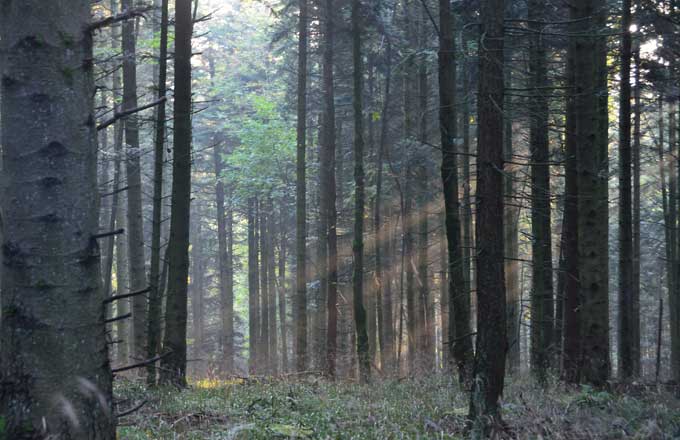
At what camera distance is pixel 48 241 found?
2883mm

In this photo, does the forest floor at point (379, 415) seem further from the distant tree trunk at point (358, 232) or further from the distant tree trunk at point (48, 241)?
the distant tree trunk at point (358, 232)

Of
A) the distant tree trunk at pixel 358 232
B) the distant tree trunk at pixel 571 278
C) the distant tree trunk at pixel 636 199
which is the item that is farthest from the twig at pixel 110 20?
the distant tree trunk at pixel 636 199

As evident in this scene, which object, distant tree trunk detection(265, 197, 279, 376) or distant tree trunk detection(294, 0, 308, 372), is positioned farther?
distant tree trunk detection(265, 197, 279, 376)

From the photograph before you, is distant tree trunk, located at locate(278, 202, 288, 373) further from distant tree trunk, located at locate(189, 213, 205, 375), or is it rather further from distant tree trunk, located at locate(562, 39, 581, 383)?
distant tree trunk, located at locate(562, 39, 581, 383)

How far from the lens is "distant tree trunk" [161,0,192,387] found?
36.3 feet

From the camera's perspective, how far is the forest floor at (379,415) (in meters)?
5.78

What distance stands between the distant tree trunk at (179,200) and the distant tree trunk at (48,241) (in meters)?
8.19

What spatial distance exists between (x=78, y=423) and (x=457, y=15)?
1488 cm

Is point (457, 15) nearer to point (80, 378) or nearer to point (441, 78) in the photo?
point (441, 78)

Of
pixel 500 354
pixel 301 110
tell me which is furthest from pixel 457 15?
pixel 500 354

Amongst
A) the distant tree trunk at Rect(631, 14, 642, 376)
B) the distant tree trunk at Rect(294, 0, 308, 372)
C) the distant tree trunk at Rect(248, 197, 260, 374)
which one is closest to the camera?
the distant tree trunk at Rect(631, 14, 642, 376)

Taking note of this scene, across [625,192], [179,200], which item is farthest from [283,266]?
[625,192]

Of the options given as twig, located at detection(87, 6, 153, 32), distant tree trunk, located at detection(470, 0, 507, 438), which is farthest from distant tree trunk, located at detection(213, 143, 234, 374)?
twig, located at detection(87, 6, 153, 32)

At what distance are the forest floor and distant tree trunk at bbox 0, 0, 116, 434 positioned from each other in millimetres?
2738
